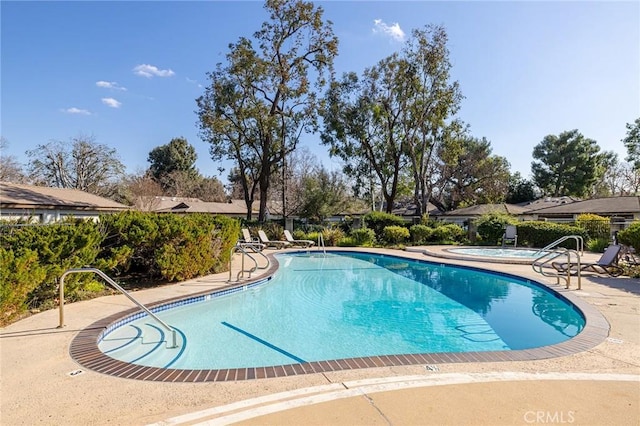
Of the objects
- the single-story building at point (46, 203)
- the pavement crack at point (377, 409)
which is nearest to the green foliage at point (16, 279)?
the pavement crack at point (377, 409)

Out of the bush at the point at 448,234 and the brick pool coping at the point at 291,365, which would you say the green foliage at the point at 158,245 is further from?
the bush at the point at 448,234

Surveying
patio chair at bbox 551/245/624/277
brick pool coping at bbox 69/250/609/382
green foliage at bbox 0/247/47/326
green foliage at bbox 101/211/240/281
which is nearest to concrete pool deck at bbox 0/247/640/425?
brick pool coping at bbox 69/250/609/382

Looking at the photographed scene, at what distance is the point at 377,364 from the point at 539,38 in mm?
12991

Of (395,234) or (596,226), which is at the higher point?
(596,226)

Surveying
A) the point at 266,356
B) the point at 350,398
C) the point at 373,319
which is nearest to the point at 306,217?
the point at 373,319

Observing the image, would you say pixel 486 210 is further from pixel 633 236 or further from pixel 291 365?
pixel 291 365

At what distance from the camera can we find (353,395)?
3293mm

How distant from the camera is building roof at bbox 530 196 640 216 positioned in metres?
23.8

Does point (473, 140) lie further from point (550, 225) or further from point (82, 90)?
point (82, 90)

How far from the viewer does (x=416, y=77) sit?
25.7 meters

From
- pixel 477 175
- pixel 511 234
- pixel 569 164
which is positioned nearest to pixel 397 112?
pixel 511 234

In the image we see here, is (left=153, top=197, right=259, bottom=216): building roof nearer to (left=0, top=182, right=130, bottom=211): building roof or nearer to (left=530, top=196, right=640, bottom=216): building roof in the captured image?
(left=0, top=182, right=130, bottom=211): building roof

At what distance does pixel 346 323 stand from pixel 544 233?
620 inches

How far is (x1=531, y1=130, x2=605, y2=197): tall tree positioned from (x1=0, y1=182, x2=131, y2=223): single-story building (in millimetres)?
43848
